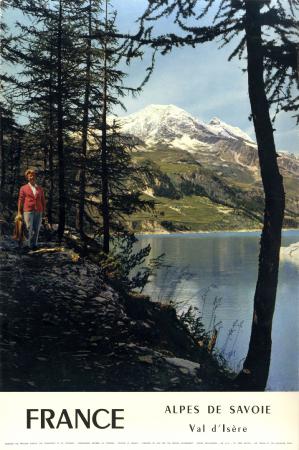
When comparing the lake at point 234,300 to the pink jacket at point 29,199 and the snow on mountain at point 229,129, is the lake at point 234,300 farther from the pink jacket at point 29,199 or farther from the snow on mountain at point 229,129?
the pink jacket at point 29,199

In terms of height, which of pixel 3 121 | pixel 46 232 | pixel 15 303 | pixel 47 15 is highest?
pixel 47 15

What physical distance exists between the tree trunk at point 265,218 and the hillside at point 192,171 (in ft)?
0.83

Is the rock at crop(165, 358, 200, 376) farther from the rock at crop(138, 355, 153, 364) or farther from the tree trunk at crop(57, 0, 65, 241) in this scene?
the tree trunk at crop(57, 0, 65, 241)

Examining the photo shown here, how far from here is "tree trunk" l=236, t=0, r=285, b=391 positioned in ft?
22.0

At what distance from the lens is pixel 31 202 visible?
24.3ft

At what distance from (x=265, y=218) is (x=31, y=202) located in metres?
3.39

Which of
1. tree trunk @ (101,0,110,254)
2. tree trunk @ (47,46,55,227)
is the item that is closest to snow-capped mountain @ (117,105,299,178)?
tree trunk @ (101,0,110,254)

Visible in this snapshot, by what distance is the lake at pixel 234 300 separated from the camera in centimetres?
780

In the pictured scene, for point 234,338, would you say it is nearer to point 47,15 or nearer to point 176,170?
point 176,170

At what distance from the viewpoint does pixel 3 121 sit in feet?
25.6

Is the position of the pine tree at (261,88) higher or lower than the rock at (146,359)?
higher

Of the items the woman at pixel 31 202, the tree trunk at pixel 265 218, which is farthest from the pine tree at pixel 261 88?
the woman at pixel 31 202

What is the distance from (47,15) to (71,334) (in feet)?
16.5
